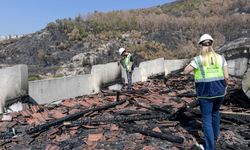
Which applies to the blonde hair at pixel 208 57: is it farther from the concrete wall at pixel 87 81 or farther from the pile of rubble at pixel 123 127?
the concrete wall at pixel 87 81

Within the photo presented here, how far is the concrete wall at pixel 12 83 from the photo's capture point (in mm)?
11875

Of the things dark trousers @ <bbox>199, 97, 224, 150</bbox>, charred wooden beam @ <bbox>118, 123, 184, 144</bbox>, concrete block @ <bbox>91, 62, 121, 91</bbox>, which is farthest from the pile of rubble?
concrete block @ <bbox>91, 62, 121, 91</bbox>

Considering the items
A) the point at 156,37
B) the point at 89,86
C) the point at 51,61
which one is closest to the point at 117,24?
the point at 156,37

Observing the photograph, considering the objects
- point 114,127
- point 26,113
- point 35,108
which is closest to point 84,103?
point 35,108

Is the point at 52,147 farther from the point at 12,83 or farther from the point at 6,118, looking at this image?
the point at 12,83

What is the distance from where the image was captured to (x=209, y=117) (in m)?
7.29

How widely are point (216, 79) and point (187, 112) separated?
2.41 meters

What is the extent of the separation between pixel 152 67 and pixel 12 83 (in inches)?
467

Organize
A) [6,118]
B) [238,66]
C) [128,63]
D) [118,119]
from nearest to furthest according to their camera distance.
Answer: [118,119], [6,118], [128,63], [238,66]

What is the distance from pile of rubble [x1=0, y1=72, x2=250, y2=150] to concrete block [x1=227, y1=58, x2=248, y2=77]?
283 inches

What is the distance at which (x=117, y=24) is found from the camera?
4731 cm

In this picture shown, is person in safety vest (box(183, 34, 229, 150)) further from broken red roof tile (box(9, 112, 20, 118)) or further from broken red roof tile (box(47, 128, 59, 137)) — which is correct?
broken red roof tile (box(9, 112, 20, 118))

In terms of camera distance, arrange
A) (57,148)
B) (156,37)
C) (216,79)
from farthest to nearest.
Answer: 1. (156,37)
2. (57,148)
3. (216,79)

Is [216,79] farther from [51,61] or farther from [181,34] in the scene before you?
[181,34]
